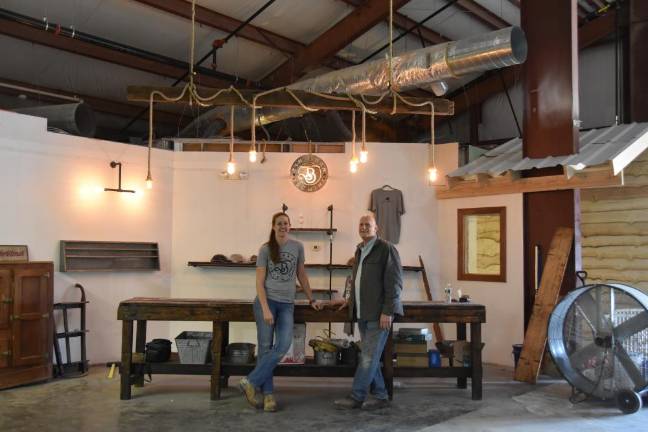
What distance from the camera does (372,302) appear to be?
5020 millimetres

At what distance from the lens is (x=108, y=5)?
774cm

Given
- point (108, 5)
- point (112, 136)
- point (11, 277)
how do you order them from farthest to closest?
point (112, 136) < point (108, 5) < point (11, 277)

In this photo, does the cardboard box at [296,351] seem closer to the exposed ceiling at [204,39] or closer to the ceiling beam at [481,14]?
the exposed ceiling at [204,39]

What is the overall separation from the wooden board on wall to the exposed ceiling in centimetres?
401

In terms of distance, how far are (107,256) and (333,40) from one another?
15.2 ft

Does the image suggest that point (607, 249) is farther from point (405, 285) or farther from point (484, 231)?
point (405, 285)

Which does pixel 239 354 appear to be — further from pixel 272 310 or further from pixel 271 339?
pixel 272 310

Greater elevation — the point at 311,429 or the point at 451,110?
the point at 451,110

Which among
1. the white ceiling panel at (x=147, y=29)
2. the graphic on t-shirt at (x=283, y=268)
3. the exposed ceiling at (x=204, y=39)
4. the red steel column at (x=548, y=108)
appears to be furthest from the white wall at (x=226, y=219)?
the graphic on t-shirt at (x=283, y=268)

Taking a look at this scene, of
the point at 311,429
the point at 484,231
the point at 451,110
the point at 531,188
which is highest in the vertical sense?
the point at 451,110

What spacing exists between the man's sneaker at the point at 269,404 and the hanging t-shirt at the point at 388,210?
11.3 feet

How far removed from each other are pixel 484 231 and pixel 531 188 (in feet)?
3.80

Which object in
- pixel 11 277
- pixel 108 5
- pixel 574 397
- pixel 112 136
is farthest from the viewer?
pixel 112 136

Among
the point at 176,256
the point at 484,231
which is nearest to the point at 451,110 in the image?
the point at 484,231
